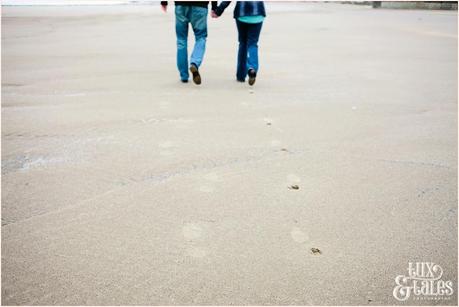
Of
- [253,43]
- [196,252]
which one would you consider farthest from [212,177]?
[253,43]

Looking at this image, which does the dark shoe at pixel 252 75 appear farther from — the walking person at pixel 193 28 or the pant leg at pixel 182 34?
the pant leg at pixel 182 34

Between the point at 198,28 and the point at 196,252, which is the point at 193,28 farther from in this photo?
the point at 196,252

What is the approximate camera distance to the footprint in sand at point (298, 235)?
47.4 inches

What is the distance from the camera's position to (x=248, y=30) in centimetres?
315

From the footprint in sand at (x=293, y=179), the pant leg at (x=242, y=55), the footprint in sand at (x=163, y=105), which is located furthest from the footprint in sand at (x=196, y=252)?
the pant leg at (x=242, y=55)

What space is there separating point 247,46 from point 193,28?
1.58 feet

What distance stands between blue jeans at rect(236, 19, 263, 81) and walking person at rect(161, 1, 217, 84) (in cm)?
31

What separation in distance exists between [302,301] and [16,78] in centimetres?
313

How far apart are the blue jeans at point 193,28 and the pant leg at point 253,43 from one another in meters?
0.38

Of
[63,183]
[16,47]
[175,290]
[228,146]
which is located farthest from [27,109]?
[16,47]

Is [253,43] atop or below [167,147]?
atop

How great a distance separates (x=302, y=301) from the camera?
0.98 m

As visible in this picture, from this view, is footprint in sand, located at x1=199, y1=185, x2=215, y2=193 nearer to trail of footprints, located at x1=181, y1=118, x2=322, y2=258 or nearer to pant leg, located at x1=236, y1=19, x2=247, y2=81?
trail of footprints, located at x1=181, y1=118, x2=322, y2=258

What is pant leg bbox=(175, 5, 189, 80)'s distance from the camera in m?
3.04
